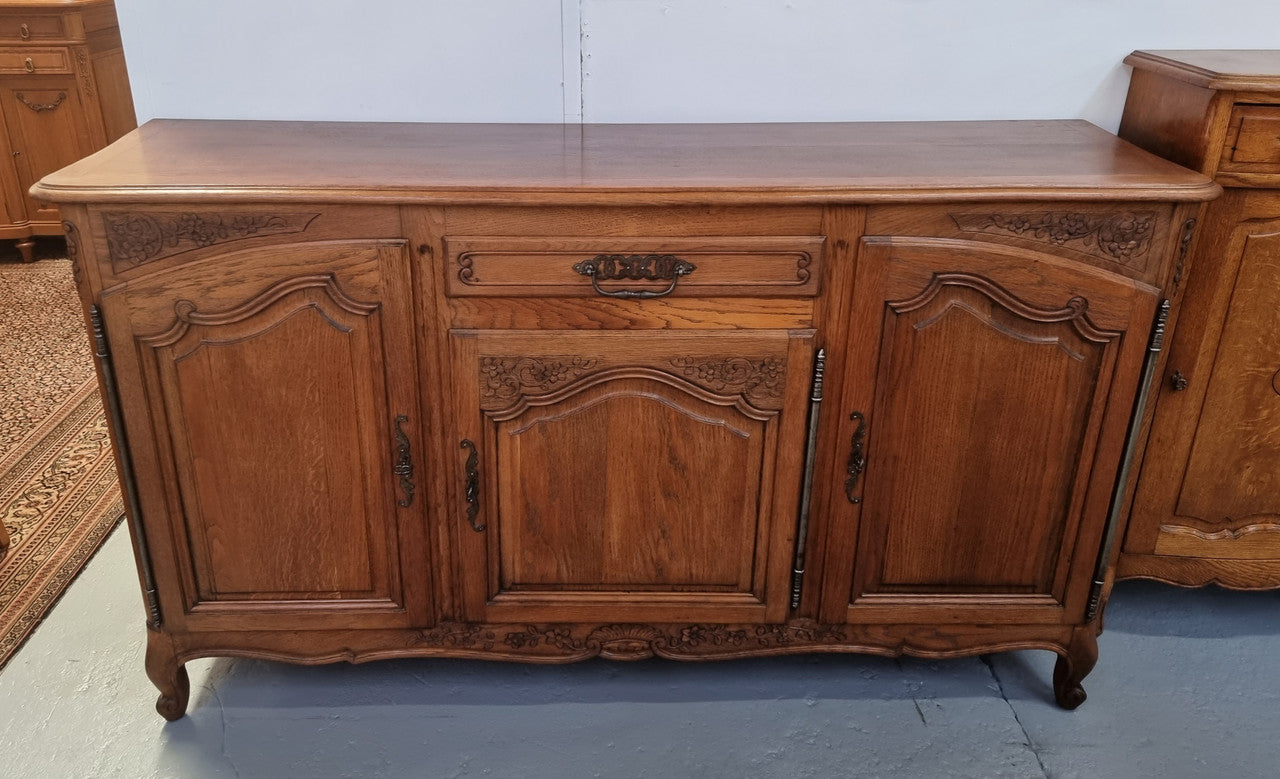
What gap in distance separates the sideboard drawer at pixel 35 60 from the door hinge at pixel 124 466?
2.60 meters

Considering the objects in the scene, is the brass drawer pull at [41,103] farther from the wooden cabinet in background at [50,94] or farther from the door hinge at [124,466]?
the door hinge at [124,466]

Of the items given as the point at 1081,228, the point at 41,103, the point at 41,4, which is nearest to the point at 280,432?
the point at 1081,228

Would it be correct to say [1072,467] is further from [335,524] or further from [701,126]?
[335,524]

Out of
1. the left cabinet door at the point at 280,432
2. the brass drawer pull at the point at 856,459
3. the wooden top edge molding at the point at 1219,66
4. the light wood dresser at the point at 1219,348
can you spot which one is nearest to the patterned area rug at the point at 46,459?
the left cabinet door at the point at 280,432

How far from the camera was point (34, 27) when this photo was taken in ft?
11.8

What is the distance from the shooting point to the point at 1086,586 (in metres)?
1.85

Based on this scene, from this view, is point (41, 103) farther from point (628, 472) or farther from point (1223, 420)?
point (1223, 420)

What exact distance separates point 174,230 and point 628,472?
791mm

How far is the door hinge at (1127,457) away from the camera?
1660 millimetres

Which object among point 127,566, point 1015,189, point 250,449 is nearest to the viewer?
point 1015,189

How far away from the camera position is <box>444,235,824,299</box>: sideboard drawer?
1570 mm

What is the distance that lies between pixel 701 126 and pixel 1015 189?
0.67m

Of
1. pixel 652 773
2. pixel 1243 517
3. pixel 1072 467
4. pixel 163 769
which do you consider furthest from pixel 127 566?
pixel 1243 517

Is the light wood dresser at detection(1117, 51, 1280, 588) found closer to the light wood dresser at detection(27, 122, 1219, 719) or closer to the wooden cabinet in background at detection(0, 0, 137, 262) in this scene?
the light wood dresser at detection(27, 122, 1219, 719)
